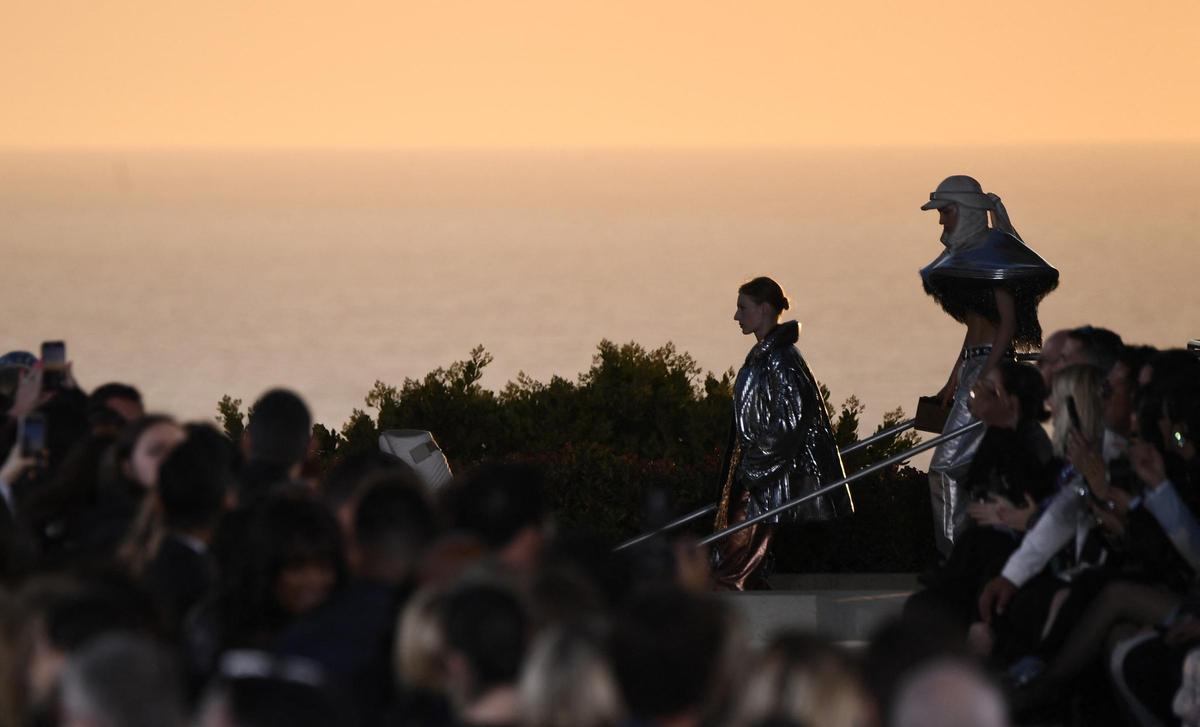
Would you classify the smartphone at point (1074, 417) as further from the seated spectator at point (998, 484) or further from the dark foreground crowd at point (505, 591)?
the seated spectator at point (998, 484)

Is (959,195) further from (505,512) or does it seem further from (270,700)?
(270,700)

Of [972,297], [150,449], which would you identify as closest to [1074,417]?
[972,297]

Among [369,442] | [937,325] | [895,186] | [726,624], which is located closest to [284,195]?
[895,186]

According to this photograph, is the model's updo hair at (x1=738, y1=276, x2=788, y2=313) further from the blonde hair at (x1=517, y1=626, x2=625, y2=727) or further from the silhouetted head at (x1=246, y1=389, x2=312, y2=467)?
the blonde hair at (x1=517, y1=626, x2=625, y2=727)

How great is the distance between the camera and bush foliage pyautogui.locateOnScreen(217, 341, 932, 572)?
12312mm

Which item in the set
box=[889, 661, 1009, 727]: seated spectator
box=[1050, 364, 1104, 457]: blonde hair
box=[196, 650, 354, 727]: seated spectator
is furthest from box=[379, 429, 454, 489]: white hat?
box=[889, 661, 1009, 727]: seated spectator

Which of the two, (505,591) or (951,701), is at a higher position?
(505,591)

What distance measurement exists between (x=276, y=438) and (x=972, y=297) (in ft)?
14.1

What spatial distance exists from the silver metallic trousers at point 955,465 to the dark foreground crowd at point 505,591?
5.11 ft

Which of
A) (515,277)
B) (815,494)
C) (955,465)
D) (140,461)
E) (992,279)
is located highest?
(515,277)

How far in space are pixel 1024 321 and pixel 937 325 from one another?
100 ft

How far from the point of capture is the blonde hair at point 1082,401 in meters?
8.61

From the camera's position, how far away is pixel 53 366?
8.83 m

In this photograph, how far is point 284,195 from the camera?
127 metres
